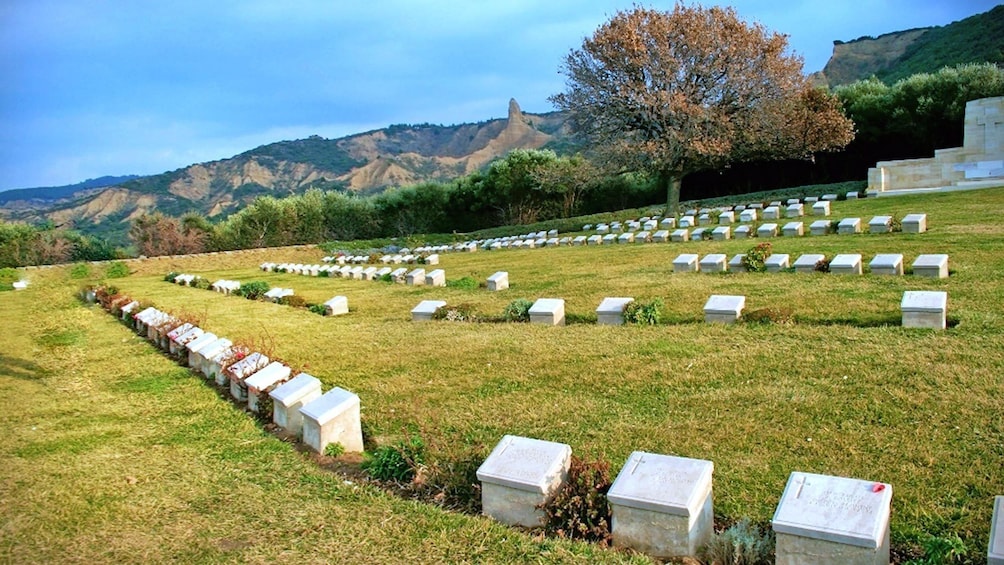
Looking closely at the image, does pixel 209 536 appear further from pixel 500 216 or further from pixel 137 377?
pixel 500 216

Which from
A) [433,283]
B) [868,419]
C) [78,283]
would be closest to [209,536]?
[868,419]

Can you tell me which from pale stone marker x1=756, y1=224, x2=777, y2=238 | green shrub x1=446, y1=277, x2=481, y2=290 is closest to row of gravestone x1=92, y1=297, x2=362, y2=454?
green shrub x1=446, y1=277, x2=481, y2=290

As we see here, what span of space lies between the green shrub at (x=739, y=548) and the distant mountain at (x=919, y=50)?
30000 millimetres

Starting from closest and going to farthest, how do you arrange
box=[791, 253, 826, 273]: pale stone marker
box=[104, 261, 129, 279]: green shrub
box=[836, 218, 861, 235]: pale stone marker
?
1. box=[791, 253, 826, 273]: pale stone marker
2. box=[836, 218, 861, 235]: pale stone marker
3. box=[104, 261, 129, 279]: green shrub

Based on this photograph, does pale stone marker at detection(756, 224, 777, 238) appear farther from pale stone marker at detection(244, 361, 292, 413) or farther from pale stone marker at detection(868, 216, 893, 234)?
pale stone marker at detection(244, 361, 292, 413)

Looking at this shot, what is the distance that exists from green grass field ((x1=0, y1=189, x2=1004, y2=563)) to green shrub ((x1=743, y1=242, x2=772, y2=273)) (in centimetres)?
47

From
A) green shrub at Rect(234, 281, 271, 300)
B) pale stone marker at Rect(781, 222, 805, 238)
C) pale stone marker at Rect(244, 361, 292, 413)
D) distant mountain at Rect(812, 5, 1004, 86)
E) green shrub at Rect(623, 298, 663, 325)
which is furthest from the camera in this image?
distant mountain at Rect(812, 5, 1004, 86)

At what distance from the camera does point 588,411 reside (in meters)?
5.18

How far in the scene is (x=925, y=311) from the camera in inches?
243

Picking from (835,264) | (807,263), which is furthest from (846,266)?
(807,263)

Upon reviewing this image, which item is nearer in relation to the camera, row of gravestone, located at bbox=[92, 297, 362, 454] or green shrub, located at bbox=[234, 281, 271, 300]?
row of gravestone, located at bbox=[92, 297, 362, 454]

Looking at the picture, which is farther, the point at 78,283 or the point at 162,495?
the point at 78,283

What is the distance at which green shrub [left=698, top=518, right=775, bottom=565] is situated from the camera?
10.1ft

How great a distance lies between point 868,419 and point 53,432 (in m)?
6.49
